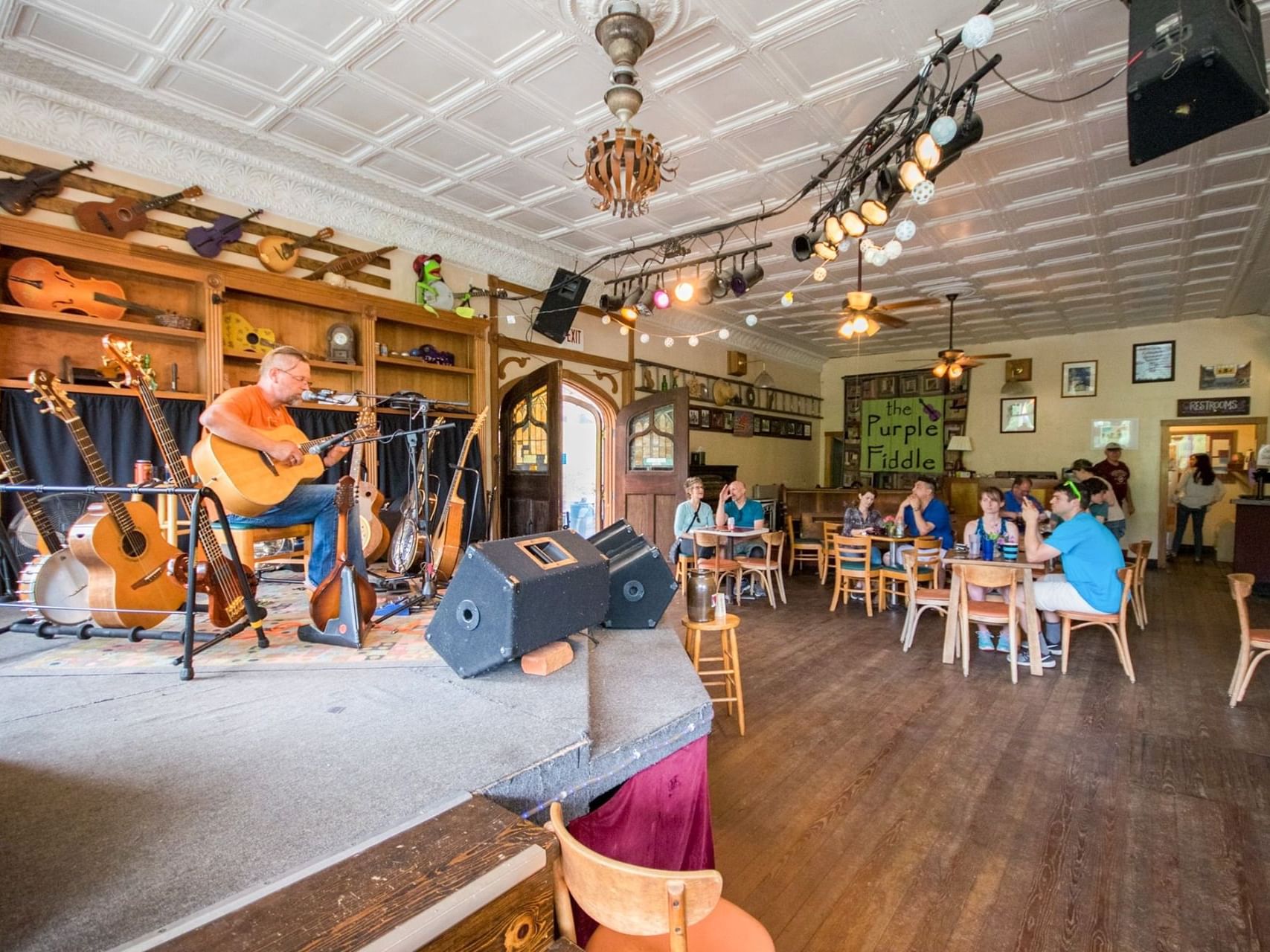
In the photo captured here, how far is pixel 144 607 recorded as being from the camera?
106 inches

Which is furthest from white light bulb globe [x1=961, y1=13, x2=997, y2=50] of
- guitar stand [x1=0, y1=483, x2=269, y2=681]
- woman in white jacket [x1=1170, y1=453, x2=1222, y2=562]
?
woman in white jacket [x1=1170, y1=453, x2=1222, y2=562]

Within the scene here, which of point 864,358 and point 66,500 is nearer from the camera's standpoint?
point 66,500

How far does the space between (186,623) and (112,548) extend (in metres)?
0.63

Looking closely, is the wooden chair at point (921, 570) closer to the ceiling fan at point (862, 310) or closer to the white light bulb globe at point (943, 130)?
the ceiling fan at point (862, 310)

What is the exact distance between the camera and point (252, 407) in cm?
289

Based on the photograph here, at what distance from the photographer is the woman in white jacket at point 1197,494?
30.1ft

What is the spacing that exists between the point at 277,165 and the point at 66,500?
9.77 ft

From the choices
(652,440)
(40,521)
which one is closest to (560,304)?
(652,440)

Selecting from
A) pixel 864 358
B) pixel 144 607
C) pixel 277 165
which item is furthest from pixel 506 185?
pixel 864 358

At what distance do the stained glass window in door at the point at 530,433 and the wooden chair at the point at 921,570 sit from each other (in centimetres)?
368

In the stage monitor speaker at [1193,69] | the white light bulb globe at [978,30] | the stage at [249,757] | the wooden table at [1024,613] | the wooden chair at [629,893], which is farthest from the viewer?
the wooden table at [1024,613]

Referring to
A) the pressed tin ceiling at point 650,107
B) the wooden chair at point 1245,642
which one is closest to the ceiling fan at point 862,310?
the pressed tin ceiling at point 650,107

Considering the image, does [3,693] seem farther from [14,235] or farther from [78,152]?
[78,152]

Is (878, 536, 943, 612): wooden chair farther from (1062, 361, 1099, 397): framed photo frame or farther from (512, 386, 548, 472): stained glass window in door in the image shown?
(1062, 361, 1099, 397): framed photo frame
